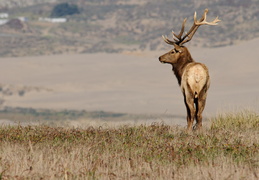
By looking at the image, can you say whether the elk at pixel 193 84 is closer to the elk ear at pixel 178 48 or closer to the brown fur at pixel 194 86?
the brown fur at pixel 194 86

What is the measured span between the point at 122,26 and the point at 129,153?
125673 mm

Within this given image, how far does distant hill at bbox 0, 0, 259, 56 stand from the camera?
349 feet

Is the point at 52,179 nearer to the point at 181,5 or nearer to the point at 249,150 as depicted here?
the point at 249,150

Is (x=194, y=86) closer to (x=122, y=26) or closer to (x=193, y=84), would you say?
(x=193, y=84)

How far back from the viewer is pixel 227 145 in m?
10.4

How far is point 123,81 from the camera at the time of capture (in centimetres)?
5069

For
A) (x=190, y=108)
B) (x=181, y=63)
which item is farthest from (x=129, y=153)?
(x=181, y=63)

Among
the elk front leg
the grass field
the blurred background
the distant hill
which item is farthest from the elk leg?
the distant hill

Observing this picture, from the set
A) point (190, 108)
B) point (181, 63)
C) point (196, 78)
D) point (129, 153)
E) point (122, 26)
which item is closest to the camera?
point (129, 153)

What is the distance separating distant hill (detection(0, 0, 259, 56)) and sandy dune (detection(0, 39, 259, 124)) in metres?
36.6

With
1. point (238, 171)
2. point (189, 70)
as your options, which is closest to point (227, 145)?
point (238, 171)

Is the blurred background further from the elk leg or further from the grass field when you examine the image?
the grass field

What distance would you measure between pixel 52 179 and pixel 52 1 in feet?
565

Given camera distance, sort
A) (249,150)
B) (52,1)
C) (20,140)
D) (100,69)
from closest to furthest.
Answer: (249,150) < (20,140) < (100,69) < (52,1)
